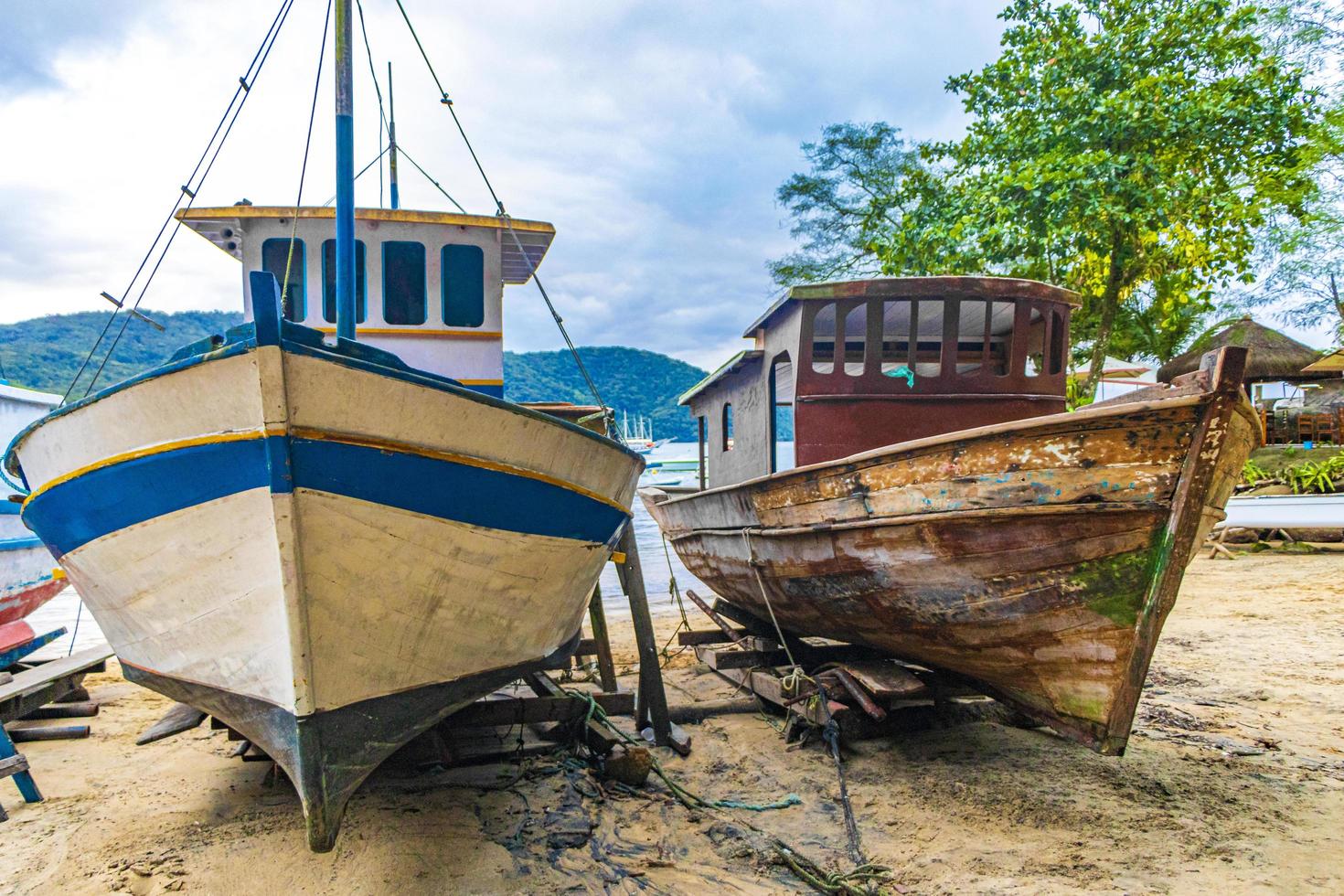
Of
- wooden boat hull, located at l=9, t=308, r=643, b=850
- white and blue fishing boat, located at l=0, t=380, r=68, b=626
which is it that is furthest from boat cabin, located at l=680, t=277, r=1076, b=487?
white and blue fishing boat, located at l=0, t=380, r=68, b=626

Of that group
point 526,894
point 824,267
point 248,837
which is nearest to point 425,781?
point 248,837

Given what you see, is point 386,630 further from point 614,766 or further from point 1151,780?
point 1151,780

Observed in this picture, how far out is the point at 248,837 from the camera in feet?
11.6

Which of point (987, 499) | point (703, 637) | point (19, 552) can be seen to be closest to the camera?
point (987, 499)

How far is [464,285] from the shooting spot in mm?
5336

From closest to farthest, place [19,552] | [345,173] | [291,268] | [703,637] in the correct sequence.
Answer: [345,173] < [291,268] < [703,637] < [19,552]

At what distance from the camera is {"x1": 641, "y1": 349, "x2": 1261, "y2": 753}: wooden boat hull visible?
3.30 m

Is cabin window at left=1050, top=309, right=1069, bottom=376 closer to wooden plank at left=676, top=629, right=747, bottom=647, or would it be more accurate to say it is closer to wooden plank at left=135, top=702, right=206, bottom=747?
wooden plank at left=676, top=629, right=747, bottom=647

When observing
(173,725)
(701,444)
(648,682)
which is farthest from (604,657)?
(701,444)

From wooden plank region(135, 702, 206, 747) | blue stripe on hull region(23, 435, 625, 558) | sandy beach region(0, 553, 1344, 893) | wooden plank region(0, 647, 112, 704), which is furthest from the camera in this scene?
wooden plank region(0, 647, 112, 704)

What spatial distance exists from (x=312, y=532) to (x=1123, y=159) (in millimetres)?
10369

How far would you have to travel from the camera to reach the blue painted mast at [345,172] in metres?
3.46

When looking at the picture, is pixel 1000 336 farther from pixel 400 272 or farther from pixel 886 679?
pixel 400 272

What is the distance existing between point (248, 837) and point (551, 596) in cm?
175
